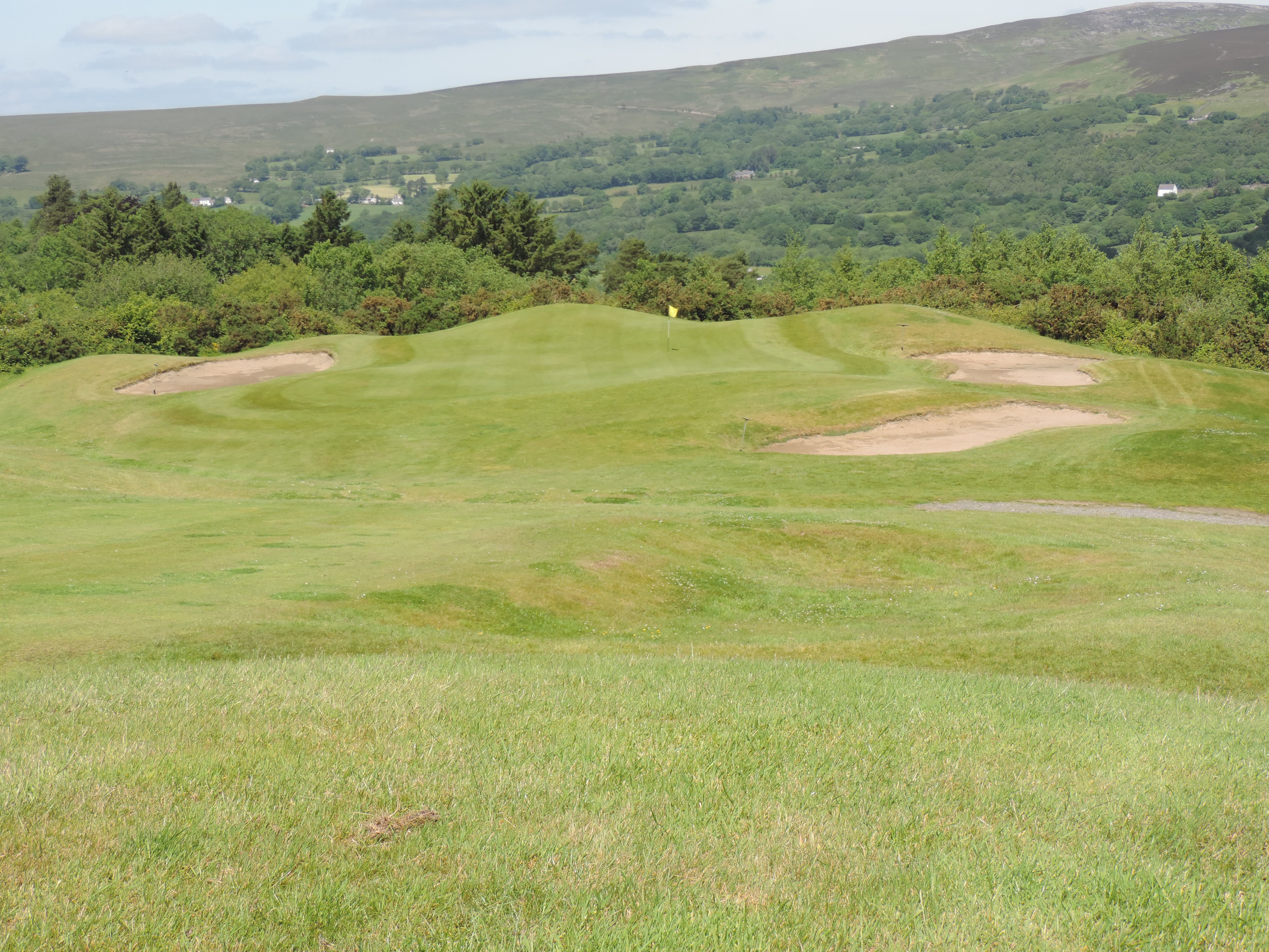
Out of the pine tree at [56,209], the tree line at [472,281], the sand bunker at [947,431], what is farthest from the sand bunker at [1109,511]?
the pine tree at [56,209]

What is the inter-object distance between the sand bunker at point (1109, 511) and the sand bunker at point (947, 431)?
26.5ft

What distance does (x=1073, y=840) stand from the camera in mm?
6984

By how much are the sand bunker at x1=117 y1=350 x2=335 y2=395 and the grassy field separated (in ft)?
82.3

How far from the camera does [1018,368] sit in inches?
2375

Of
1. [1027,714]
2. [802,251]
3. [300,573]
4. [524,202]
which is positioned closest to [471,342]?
[300,573]

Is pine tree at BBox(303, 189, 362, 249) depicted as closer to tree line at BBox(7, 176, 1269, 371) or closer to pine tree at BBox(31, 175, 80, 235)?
tree line at BBox(7, 176, 1269, 371)

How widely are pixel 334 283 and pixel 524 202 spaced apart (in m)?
31.6

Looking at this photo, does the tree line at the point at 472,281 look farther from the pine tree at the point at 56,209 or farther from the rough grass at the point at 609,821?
the rough grass at the point at 609,821

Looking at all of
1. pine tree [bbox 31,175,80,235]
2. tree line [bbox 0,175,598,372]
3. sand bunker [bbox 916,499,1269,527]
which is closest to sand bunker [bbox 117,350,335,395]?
tree line [bbox 0,175,598,372]

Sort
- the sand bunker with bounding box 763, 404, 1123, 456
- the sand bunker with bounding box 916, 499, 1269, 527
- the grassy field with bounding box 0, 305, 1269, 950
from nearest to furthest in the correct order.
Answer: the grassy field with bounding box 0, 305, 1269, 950
the sand bunker with bounding box 916, 499, 1269, 527
the sand bunker with bounding box 763, 404, 1123, 456

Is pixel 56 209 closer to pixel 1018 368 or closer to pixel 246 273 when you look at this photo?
pixel 246 273

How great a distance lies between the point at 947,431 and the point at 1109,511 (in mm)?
12241

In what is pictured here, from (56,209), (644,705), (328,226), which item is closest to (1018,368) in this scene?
(644,705)

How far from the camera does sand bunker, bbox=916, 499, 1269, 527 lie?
110ft
